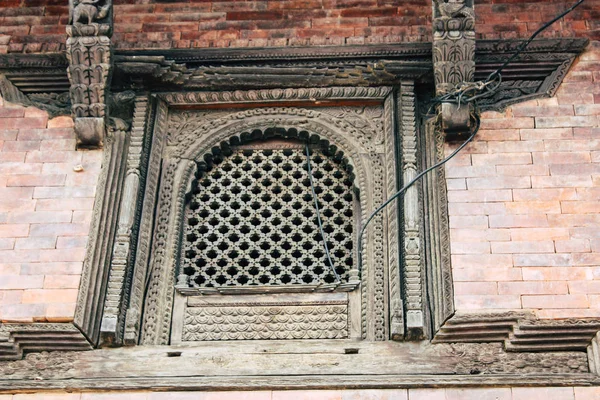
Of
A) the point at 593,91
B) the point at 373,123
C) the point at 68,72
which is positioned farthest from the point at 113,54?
the point at 593,91

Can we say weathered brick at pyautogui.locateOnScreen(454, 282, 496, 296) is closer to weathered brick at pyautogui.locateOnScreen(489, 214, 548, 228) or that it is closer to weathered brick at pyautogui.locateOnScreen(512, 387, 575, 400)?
weathered brick at pyautogui.locateOnScreen(489, 214, 548, 228)

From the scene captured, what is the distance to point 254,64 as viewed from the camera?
1255cm

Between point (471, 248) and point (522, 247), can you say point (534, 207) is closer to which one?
point (522, 247)

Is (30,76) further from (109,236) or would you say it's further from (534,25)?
(534,25)

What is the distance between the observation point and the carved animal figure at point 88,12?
39.5 ft

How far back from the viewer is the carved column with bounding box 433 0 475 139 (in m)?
11.7

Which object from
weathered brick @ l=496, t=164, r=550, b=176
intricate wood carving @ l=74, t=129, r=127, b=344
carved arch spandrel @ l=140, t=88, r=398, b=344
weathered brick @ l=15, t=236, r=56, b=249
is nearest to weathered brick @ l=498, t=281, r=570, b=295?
carved arch spandrel @ l=140, t=88, r=398, b=344

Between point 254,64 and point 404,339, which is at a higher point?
point 254,64

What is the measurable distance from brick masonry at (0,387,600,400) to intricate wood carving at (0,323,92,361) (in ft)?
1.40

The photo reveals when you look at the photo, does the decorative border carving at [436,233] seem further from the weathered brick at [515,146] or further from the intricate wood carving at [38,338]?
the intricate wood carving at [38,338]

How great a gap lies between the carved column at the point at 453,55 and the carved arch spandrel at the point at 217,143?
651 mm

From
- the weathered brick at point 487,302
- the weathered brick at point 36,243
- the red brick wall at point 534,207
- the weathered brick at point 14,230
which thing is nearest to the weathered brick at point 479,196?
the red brick wall at point 534,207

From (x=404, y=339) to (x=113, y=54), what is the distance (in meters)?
3.65

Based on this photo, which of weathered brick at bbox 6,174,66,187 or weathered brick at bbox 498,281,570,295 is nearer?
weathered brick at bbox 498,281,570,295
